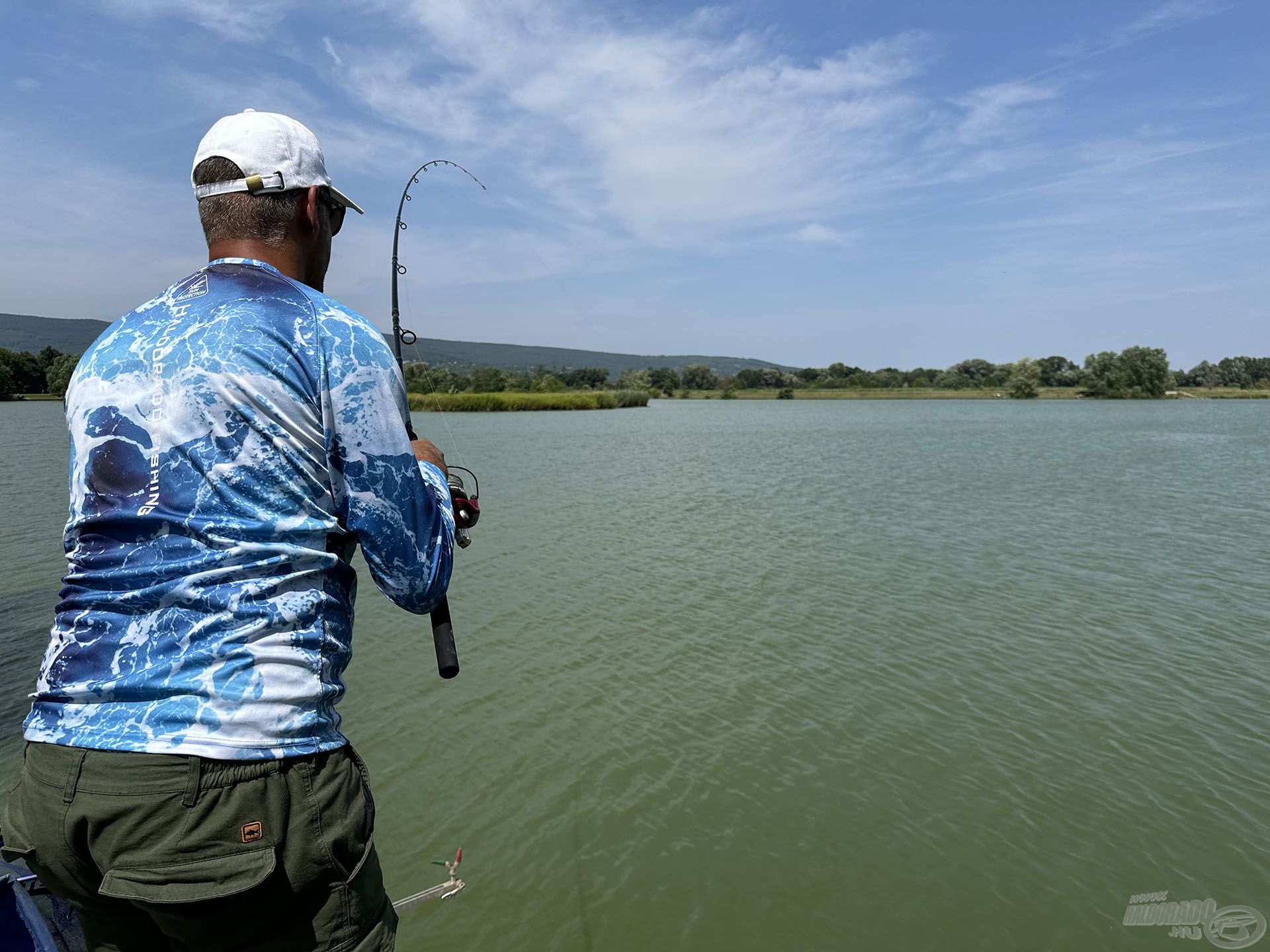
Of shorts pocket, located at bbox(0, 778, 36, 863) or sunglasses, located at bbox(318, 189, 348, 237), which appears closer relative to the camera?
shorts pocket, located at bbox(0, 778, 36, 863)

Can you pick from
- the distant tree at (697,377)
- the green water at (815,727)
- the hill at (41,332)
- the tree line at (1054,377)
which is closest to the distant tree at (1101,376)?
the tree line at (1054,377)

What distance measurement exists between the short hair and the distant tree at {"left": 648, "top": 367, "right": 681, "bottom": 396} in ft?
428

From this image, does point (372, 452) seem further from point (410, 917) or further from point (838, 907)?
point (838, 907)

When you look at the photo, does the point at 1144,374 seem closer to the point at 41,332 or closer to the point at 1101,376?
the point at 1101,376

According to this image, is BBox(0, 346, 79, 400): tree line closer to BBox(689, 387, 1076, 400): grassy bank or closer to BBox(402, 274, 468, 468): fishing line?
BBox(402, 274, 468, 468): fishing line

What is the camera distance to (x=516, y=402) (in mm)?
72812

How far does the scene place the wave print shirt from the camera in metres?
1.67

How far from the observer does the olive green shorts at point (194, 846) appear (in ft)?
5.38

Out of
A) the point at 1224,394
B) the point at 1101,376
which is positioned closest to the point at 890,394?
the point at 1101,376

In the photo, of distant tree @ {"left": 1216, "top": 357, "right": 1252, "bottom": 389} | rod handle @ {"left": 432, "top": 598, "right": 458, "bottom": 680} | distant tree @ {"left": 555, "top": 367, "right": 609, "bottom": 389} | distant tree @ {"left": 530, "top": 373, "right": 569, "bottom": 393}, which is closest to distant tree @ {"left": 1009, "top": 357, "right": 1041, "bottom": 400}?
distant tree @ {"left": 1216, "top": 357, "right": 1252, "bottom": 389}

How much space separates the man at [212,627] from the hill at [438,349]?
0.52 m

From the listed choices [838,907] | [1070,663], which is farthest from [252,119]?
[1070,663]

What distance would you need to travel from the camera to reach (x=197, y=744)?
1.64 metres

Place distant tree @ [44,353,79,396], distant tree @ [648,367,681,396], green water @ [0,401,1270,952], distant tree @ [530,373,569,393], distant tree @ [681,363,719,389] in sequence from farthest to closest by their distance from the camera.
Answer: distant tree @ [681,363,719,389]
distant tree @ [648,367,681,396]
distant tree @ [530,373,569,393]
green water @ [0,401,1270,952]
distant tree @ [44,353,79,396]
